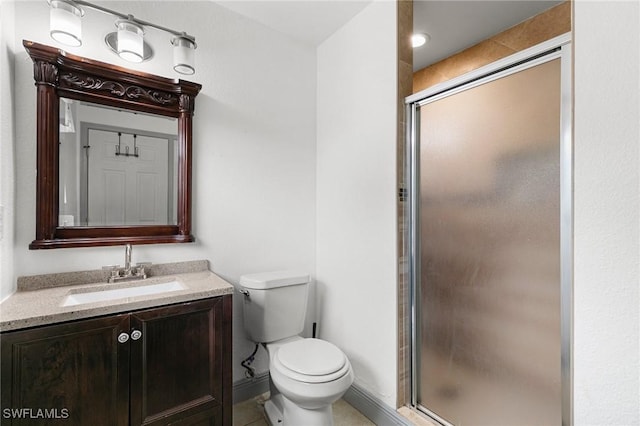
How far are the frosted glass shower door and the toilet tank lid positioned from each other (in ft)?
2.36

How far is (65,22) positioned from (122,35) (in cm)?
21

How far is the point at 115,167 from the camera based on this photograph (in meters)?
1.62

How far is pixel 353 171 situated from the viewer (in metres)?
2.02

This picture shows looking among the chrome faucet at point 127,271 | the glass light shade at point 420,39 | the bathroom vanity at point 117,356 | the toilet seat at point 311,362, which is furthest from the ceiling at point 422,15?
the toilet seat at point 311,362

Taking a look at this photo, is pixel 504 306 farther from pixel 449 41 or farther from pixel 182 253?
pixel 449 41

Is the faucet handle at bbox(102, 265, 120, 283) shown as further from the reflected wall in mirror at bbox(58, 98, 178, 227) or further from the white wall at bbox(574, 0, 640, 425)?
the white wall at bbox(574, 0, 640, 425)

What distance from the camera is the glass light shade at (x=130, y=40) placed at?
4.92 feet

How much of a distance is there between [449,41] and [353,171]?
135 cm

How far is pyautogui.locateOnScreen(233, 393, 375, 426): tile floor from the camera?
179cm

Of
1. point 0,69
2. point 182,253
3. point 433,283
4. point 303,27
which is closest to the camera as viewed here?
point 0,69

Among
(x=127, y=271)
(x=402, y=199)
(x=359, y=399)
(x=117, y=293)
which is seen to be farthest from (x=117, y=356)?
(x=402, y=199)

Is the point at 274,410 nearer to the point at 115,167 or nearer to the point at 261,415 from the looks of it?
the point at 261,415

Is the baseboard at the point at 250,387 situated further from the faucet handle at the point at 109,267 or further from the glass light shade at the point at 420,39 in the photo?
the glass light shade at the point at 420,39

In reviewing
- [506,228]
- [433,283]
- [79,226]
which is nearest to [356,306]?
[433,283]
